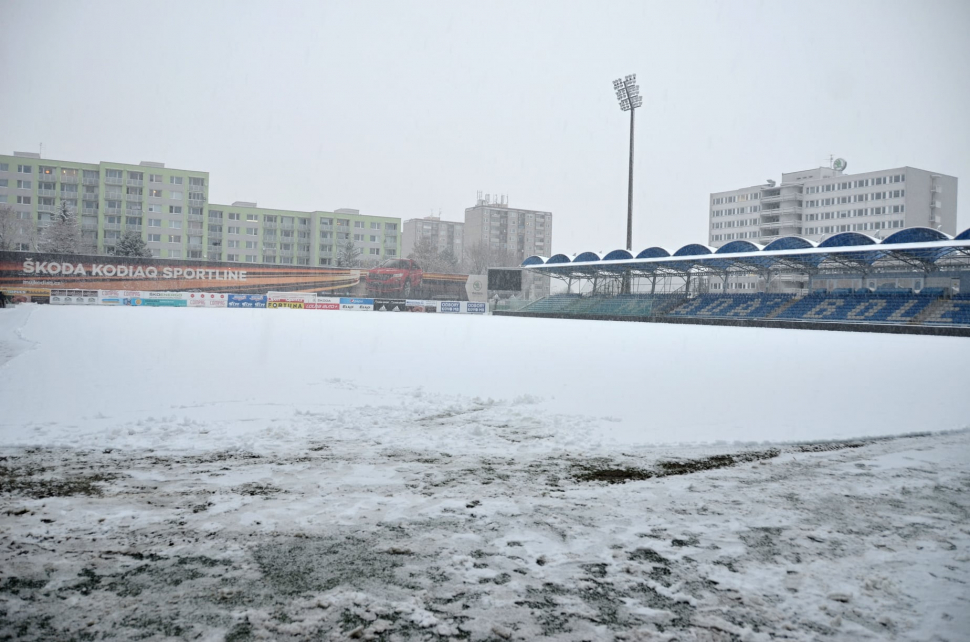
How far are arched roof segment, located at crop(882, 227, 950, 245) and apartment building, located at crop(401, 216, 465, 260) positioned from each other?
12140 cm

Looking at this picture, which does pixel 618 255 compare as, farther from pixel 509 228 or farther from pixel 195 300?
pixel 509 228

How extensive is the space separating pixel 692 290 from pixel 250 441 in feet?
140

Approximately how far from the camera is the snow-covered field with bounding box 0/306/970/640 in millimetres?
2645

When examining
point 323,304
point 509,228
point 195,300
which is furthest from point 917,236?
point 509,228

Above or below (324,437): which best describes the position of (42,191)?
above

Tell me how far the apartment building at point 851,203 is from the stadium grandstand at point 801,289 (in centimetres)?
5684

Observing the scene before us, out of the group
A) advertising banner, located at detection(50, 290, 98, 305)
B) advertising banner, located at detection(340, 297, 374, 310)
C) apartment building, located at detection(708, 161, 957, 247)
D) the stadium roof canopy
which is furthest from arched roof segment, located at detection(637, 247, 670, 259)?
apartment building, located at detection(708, 161, 957, 247)

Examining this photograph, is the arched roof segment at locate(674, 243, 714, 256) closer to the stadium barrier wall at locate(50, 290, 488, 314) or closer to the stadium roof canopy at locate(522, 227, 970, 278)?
the stadium roof canopy at locate(522, 227, 970, 278)

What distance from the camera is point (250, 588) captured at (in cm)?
283

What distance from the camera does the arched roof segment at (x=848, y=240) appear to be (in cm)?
3028

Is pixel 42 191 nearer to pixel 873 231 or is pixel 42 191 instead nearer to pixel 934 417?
pixel 934 417

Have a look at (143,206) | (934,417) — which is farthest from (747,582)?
(143,206)

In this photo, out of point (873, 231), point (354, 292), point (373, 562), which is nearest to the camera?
point (373, 562)

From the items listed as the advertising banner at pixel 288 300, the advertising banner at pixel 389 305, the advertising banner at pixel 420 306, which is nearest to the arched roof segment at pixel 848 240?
the advertising banner at pixel 420 306
